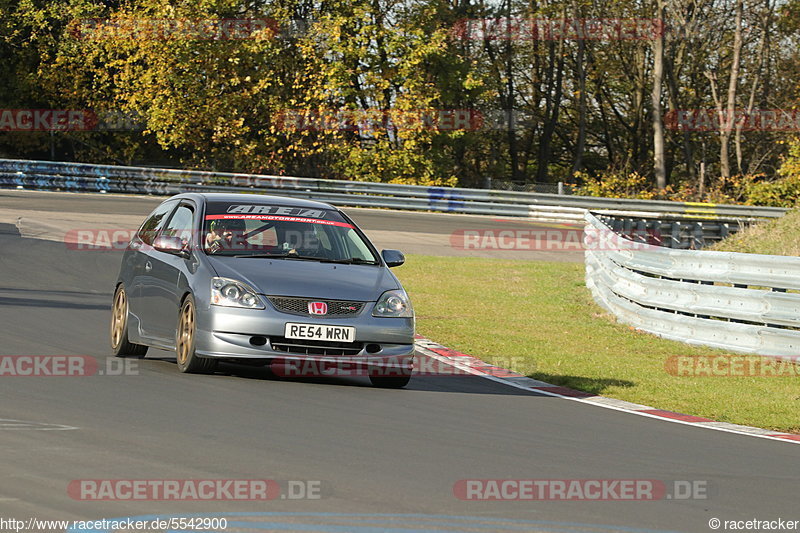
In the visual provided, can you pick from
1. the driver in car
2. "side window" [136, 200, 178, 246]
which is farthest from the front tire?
"side window" [136, 200, 178, 246]

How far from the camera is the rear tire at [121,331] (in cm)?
1141

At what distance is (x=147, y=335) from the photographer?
11.0 meters

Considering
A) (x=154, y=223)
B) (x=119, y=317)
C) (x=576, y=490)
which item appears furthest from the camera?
(x=154, y=223)

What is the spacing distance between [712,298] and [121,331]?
6548mm

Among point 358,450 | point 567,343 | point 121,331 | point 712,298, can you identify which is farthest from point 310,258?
point 712,298

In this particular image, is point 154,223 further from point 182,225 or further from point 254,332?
point 254,332

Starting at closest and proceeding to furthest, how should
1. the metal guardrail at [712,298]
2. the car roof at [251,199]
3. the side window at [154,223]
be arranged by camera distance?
the car roof at [251,199]
the side window at [154,223]
the metal guardrail at [712,298]

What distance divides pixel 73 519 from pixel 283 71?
129 ft

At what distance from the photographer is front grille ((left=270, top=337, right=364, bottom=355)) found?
9812mm

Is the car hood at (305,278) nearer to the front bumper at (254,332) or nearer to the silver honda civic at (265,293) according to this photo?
the silver honda civic at (265,293)

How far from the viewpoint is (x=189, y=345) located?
10.1 metres

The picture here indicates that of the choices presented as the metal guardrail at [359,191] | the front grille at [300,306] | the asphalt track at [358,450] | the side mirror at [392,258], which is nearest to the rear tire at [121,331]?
the asphalt track at [358,450]

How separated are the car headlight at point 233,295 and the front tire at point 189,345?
0.25 m

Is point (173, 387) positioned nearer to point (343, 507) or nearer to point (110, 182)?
point (343, 507)
